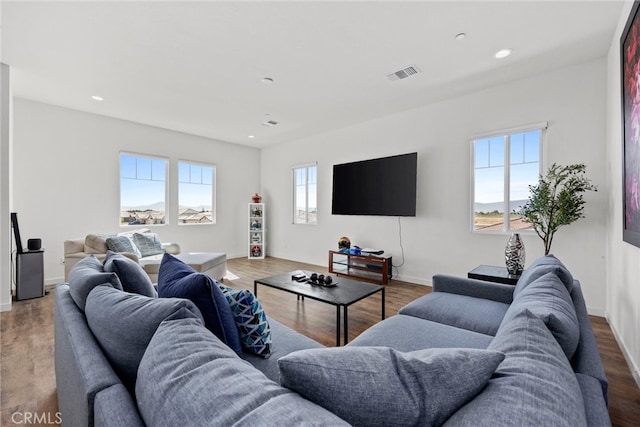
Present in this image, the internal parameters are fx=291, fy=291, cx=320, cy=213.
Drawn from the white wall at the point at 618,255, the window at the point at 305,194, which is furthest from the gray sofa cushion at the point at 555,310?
the window at the point at 305,194

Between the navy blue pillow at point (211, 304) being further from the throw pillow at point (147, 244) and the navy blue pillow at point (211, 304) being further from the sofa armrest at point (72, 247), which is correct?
the sofa armrest at point (72, 247)

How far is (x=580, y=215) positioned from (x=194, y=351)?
3.64 metres

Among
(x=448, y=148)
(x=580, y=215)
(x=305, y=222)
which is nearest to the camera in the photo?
(x=580, y=215)

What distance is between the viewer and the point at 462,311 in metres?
1.98

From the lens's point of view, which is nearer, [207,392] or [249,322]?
[207,392]

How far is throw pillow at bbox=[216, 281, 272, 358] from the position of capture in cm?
135

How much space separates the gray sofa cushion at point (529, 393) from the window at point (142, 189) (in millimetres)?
5803

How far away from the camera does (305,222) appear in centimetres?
622

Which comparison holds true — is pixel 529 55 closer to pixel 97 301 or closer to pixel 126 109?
pixel 97 301

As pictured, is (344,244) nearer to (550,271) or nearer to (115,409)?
(550,271)

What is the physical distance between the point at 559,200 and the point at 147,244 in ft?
17.2

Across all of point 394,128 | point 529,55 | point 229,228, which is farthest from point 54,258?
point 529,55

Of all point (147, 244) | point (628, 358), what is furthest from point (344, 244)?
point (628, 358)

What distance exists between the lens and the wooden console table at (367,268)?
4441mm
